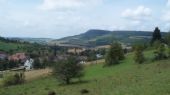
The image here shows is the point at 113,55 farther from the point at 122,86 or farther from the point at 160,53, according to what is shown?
the point at 122,86

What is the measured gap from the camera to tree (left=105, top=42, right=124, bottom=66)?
91.5m

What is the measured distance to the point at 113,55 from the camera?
3654 inches

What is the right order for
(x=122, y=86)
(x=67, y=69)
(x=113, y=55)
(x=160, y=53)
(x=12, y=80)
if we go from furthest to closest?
(x=113, y=55) < (x=12, y=80) < (x=160, y=53) < (x=67, y=69) < (x=122, y=86)

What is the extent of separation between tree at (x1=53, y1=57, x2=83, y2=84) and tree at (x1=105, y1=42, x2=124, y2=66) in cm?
2759

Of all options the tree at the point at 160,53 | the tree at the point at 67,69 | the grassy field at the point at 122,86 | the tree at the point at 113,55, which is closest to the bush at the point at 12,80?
the grassy field at the point at 122,86

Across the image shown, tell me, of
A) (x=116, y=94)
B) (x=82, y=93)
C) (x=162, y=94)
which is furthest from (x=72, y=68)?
(x=162, y=94)

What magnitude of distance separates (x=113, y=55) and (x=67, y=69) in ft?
105

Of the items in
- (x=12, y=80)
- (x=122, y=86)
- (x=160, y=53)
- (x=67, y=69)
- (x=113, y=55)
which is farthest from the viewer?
(x=113, y=55)

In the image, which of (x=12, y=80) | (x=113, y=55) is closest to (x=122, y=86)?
(x=12, y=80)

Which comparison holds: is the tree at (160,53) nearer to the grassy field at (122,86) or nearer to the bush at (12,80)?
the grassy field at (122,86)

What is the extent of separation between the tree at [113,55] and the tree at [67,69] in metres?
27.6

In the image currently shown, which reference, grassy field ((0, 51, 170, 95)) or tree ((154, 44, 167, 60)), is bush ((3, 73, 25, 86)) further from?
tree ((154, 44, 167, 60))

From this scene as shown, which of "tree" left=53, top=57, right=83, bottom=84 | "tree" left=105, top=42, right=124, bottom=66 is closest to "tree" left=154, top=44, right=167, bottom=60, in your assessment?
"tree" left=105, top=42, right=124, bottom=66

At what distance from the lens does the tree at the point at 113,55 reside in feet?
300
